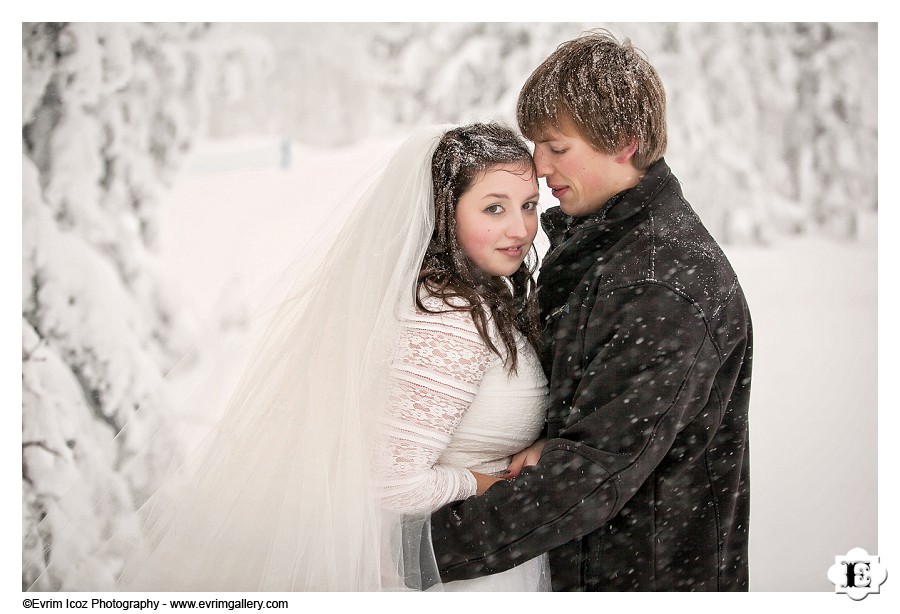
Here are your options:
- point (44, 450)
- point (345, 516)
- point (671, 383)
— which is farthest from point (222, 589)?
point (671, 383)

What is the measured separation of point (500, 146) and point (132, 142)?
1101mm

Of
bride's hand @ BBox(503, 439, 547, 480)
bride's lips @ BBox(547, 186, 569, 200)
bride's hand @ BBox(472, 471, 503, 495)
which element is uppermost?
bride's lips @ BBox(547, 186, 569, 200)

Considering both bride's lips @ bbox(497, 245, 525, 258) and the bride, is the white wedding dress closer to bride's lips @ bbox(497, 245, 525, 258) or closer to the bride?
the bride

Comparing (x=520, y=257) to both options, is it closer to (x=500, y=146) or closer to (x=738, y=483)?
(x=500, y=146)

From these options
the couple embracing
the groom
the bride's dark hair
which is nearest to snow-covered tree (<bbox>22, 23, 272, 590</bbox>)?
the couple embracing

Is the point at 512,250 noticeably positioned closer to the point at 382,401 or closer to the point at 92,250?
the point at 382,401

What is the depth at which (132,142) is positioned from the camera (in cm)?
237

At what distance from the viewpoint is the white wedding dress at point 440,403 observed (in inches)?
73.5

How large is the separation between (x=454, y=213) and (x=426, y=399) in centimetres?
48

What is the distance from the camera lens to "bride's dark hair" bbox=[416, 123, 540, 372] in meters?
1.98

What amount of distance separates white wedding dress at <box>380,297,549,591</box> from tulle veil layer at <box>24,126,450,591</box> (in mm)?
47

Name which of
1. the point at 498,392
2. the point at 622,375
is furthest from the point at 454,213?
the point at 622,375

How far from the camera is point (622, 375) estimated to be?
1.88m

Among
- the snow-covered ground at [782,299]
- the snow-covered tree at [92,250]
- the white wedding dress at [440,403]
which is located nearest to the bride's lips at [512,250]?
the white wedding dress at [440,403]
